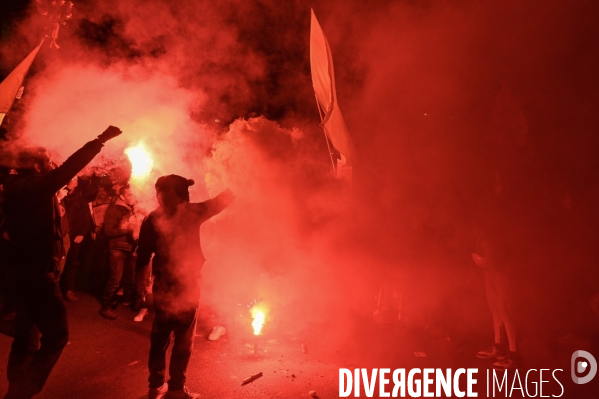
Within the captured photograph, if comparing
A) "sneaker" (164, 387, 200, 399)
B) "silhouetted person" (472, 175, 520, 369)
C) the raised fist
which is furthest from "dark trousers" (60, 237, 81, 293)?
"silhouetted person" (472, 175, 520, 369)

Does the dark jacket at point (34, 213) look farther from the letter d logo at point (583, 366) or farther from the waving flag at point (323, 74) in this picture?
the letter d logo at point (583, 366)

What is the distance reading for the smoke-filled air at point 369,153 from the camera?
478 cm

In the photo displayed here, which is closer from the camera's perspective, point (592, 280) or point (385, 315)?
point (592, 280)

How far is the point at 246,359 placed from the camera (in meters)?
4.07

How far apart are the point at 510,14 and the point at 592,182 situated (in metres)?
2.39

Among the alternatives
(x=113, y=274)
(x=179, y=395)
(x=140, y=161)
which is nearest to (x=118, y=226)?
(x=113, y=274)

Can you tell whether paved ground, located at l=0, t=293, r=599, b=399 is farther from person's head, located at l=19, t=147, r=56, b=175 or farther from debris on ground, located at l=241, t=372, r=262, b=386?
person's head, located at l=19, t=147, r=56, b=175

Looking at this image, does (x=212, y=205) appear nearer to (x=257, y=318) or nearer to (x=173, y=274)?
(x=173, y=274)

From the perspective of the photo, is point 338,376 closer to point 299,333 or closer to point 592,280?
point 299,333

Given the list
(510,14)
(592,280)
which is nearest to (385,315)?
(592,280)

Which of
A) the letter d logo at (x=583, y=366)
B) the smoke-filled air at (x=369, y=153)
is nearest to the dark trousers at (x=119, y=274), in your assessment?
the smoke-filled air at (x=369, y=153)

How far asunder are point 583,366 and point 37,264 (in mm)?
5277

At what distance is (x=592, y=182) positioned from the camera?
471cm

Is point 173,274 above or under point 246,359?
above
